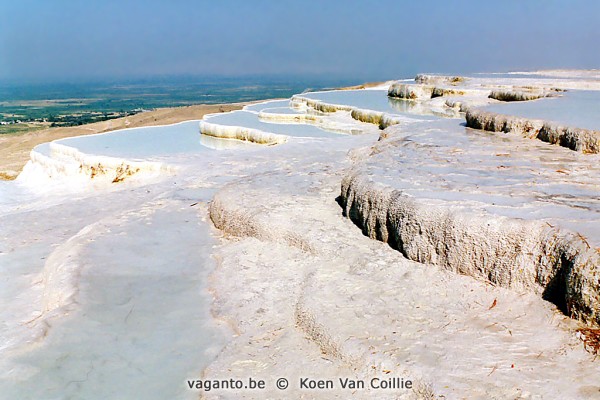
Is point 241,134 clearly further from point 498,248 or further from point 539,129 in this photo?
point 498,248

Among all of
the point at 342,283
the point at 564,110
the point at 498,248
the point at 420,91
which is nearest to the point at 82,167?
the point at 342,283

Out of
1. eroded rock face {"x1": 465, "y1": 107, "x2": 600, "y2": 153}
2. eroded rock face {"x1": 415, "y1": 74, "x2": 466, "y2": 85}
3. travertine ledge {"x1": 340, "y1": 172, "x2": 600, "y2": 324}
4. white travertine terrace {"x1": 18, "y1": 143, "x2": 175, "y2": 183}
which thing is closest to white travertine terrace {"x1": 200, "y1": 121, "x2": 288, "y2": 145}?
white travertine terrace {"x1": 18, "y1": 143, "x2": 175, "y2": 183}

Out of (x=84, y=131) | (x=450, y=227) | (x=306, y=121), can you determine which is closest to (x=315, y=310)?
(x=450, y=227)

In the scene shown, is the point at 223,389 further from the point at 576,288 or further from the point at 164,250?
the point at 164,250

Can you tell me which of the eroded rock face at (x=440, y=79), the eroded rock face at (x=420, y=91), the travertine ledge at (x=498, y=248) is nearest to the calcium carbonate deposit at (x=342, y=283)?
the travertine ledge at (x=498, y=248)

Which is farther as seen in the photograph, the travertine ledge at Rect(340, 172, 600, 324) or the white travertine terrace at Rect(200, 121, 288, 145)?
the white travertine terrace at Rect(200, 121, 288, 145)

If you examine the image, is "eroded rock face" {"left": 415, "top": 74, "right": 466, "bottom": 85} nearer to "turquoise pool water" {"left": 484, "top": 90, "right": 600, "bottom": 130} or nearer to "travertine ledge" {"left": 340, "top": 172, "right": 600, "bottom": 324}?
"turquoise pool water" {"left": 484, "top": 90, "right": 600, "bottom": 130}
